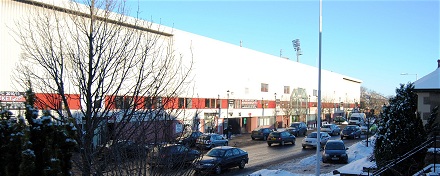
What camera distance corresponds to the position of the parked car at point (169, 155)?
6617 millimetres

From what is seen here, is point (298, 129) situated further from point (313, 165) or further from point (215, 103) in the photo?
point (313, 165)

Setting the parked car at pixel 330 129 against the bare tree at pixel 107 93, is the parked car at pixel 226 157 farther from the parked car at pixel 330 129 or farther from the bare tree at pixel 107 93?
the parked car at pixel 330 129

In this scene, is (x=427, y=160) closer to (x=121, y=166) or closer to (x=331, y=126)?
(x=121, y=166)

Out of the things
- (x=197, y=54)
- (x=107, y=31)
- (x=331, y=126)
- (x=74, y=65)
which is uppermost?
(x=197, y=54)

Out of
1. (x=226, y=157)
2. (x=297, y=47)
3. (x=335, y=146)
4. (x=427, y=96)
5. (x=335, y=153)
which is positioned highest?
(x=297, y=47)

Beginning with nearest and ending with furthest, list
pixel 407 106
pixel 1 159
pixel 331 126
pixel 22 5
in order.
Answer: pixel 1 159, pixel 407 106, pixel 22 5, pixel 331 126

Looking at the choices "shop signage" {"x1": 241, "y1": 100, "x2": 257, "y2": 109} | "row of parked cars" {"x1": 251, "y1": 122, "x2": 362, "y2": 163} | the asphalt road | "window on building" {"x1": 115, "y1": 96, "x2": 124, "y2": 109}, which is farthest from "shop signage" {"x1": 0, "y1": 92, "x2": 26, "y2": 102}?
"shop signage" {"x1": 241, "y1": 100, "x2": 257, "y2": 109}

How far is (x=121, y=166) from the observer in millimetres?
6750

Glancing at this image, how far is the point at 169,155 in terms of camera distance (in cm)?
675

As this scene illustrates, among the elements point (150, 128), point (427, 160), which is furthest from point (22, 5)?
point (427, 160)

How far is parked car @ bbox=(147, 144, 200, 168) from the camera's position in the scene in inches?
261

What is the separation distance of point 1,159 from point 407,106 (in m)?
10.9

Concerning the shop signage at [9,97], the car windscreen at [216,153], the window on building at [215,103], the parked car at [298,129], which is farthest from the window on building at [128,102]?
the parked car at [298,129]

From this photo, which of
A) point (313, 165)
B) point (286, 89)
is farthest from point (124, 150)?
point (286, 89)
